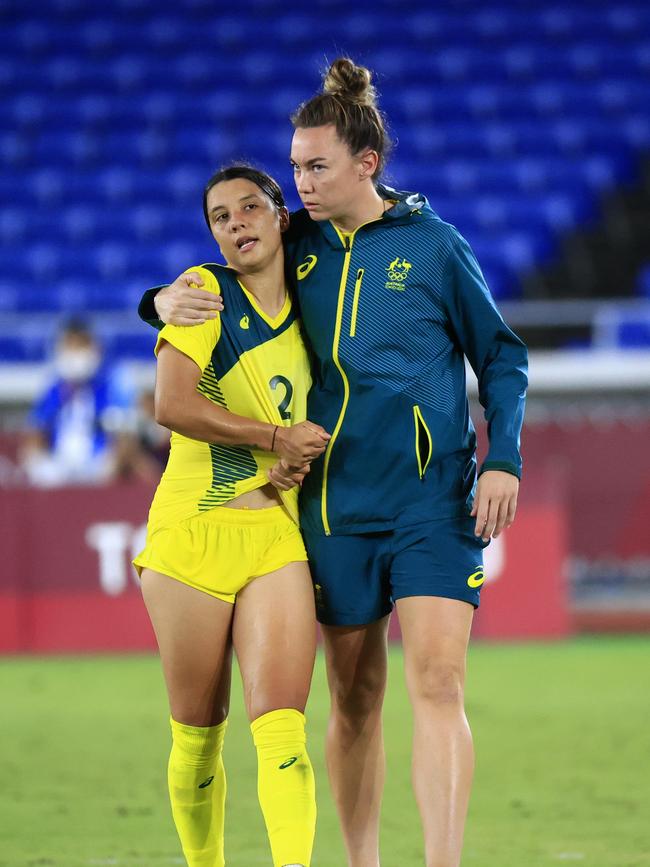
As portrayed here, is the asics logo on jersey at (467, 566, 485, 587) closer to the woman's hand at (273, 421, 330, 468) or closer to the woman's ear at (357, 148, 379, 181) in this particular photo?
the woman's hand at (273, 421, 330, 468)

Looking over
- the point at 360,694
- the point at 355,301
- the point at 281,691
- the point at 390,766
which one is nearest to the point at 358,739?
the point at 360,694

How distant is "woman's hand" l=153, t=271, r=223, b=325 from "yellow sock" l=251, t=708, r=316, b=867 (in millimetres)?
1043

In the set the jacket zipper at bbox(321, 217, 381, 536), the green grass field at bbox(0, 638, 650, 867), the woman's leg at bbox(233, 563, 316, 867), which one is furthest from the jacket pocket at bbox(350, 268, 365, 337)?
the green grass field at bbox(0, 638, 650, 867)

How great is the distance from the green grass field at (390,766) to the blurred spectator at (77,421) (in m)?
1.43

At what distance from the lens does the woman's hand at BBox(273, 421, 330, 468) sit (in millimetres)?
3928

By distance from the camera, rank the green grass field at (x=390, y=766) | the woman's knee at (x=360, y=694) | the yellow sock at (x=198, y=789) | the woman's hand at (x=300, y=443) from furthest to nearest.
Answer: the green grass field at (x=390, y=766) < the woman's knee at (x=360, y=694) < the yellow sock at (x=198, y=789) < the woman's hand at (x=300, y=443)

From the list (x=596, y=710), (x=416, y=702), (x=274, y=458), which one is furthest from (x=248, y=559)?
(x=596, y=710)

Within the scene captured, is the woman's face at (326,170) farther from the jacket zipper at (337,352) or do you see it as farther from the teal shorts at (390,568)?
the teal shorts at (390,568)

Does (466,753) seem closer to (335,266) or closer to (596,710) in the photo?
(335,266)

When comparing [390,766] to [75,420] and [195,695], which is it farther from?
[75,420]

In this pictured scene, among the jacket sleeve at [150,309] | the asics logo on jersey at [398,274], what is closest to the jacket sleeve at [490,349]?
the asics logo on jersey at [398,274]

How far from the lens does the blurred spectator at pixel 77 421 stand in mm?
10797

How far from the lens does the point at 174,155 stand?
57.1 feet

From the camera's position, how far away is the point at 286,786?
12.8 ft
